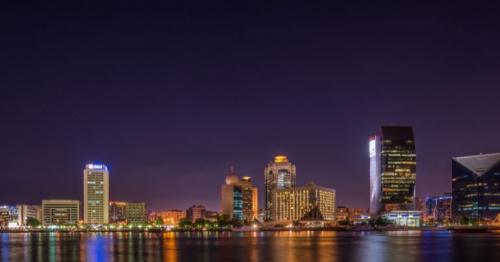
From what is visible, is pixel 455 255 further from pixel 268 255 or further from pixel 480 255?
pixel 268 255

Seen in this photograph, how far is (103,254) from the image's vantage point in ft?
262

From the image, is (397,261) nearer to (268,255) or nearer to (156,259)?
(268,255)

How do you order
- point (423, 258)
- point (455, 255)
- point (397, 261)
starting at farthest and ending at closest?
point (455, 255) < point (423, 258) < point (397, 261)

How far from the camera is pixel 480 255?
249ft

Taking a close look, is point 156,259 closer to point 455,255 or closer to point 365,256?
point 365,256

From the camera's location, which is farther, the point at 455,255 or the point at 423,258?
the point at 455,255

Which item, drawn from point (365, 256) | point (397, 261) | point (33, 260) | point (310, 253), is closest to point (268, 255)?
point (310, 253)

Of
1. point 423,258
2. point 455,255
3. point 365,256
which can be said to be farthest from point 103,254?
point 455,255

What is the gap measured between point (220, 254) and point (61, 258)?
63.2 feet

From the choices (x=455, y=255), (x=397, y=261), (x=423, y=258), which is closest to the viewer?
(x=397, y=261)

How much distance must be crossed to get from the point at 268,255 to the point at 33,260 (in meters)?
27.5

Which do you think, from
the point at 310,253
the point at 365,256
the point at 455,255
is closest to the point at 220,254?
the point at 310,253

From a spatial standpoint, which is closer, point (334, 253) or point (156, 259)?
point (156, 259)

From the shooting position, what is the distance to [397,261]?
6719 centimetres
